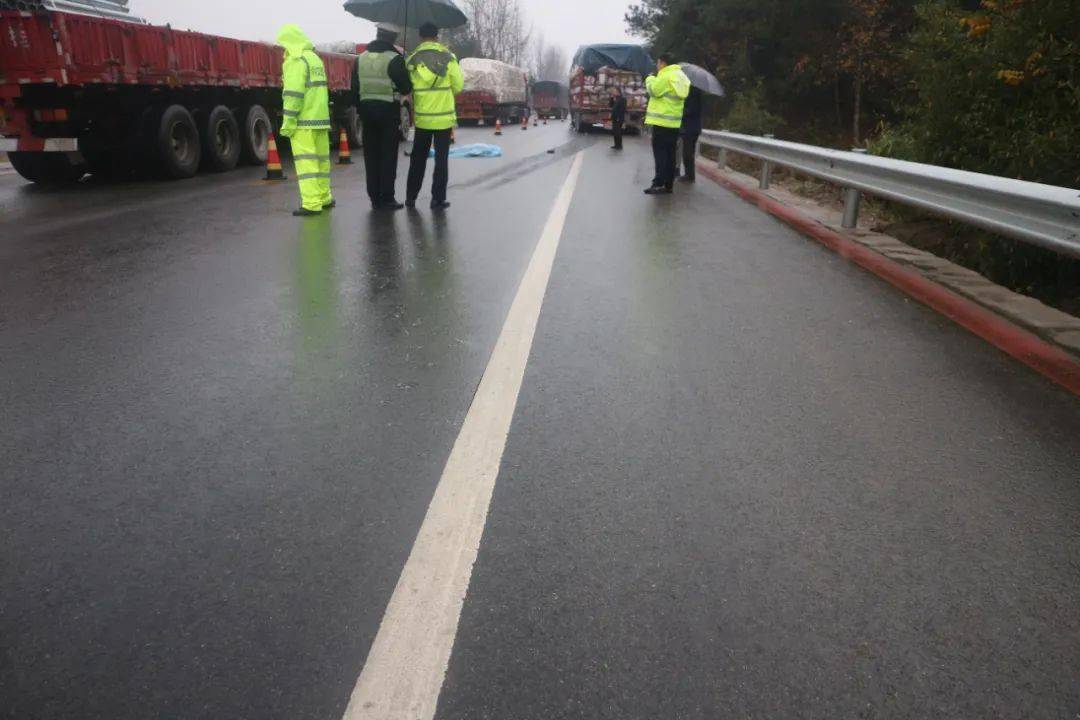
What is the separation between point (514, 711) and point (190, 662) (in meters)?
0.80

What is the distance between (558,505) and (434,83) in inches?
303

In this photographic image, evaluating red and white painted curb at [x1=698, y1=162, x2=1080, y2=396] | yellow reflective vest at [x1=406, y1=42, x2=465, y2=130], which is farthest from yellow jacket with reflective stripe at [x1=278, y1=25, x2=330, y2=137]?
red and white painted curb at [x1=698, y1=162, x2=1080, y2=396]

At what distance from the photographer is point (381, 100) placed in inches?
372

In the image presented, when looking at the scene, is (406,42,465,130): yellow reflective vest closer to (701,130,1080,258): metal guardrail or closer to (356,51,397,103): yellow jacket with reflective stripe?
(356,51,397,103): yellow jacket with reflective stripe

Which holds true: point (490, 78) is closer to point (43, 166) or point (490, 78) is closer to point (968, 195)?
point (43, 166)

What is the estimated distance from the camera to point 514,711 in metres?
1.88

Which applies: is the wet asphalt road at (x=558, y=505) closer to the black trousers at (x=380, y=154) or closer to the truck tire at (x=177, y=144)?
the black trousers at (x=380, y=154)

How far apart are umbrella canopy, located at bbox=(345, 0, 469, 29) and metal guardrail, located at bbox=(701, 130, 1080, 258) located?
8292 mm

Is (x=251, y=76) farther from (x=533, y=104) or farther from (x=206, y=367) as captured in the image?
(x=533, y=104)

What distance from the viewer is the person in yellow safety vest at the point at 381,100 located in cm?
930

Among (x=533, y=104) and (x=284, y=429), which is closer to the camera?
(x=284, y=429)

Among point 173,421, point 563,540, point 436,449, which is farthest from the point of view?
point 173,421

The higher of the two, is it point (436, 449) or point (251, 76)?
point (251, 76)

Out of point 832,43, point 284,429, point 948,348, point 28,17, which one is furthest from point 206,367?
point 832,43
